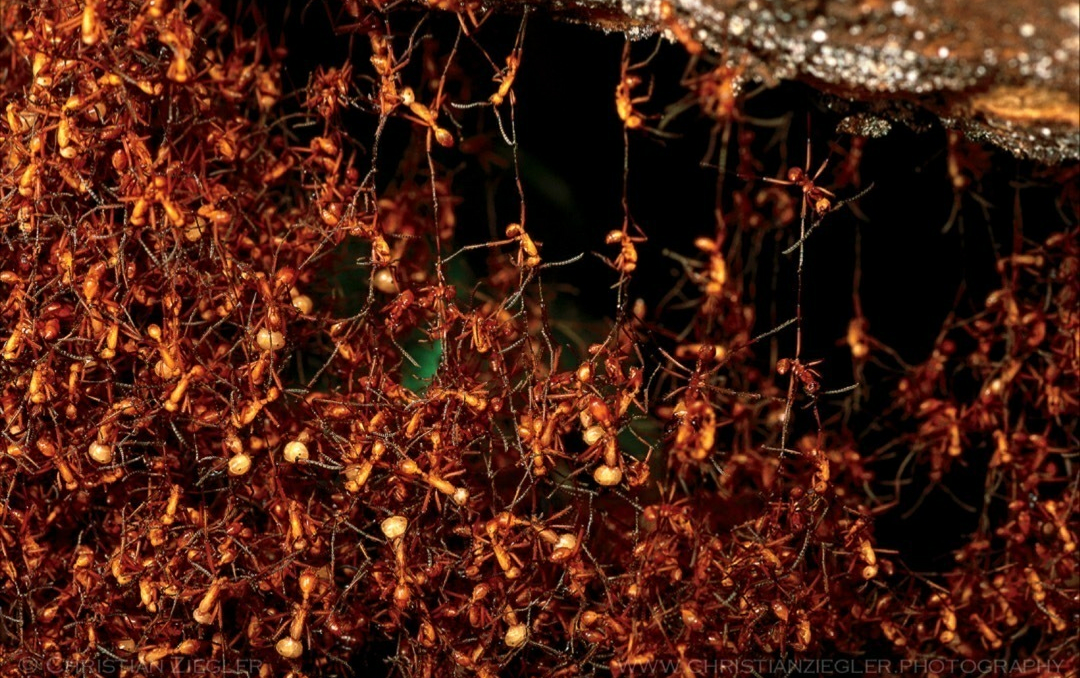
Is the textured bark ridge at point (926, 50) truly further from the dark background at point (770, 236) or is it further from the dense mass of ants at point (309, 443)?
the dark background at point (770, 236)

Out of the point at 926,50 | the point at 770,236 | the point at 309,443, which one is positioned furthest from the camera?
the point at 770,236

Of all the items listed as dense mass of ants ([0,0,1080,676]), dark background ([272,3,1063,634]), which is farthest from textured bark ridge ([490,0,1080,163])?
dark background ([272,3,1063,634])

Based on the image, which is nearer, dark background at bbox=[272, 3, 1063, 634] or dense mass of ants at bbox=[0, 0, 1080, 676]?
dense mass of ants at bbox=[0, 0, 1080, 676]

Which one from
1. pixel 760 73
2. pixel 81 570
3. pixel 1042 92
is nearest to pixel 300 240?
pixel 81 570

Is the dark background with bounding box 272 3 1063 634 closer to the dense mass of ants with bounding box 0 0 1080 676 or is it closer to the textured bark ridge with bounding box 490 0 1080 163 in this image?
the dense mass of ants with bounding box 0 0 1080 676

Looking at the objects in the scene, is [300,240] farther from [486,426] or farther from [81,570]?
[81,570]

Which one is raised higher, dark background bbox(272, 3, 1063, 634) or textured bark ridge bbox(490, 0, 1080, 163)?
textured bark ridge bbox(490, 0, 1080, 163)

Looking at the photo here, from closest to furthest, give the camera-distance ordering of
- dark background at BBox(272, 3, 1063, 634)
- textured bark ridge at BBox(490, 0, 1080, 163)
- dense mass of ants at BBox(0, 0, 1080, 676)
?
textured bark ridge at BBox(490, 0, 1080, 163), dense mass of ants at BBox(0, 0, 1080, 676), dark background at BBox(272, 3, 1063, 634)
